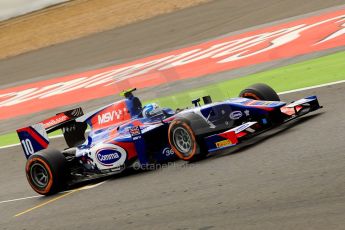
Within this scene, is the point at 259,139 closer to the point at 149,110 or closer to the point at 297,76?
the point at 149,110

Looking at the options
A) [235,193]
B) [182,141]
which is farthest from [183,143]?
[235,193]

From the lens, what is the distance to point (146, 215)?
25.7ft

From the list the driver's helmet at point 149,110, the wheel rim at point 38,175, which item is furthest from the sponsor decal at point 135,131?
the wheel rim at point 38,175

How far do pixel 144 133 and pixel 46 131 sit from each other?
82.4 inches

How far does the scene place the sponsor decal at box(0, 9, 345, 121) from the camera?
18.4 m

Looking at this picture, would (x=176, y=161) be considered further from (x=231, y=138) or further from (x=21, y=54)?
(x=21, y=54)

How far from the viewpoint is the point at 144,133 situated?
32.8 ft

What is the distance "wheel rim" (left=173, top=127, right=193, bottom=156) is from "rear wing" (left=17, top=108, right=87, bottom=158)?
2.48 metres

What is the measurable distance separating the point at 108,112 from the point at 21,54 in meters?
24.3

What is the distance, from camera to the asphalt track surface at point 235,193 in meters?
6.52

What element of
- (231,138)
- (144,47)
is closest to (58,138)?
(231,138)

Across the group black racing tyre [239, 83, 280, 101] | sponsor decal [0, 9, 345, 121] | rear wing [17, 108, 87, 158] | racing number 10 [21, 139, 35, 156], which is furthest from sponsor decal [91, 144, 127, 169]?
sponsor decal [0, 9, 345, 121]

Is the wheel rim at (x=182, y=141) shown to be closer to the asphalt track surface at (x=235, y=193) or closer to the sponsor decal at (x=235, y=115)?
the asphalt track surface at (x=235, y=193)

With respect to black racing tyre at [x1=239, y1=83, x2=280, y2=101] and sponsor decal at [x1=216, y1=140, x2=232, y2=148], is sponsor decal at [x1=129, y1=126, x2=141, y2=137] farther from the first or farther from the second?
black racing tyre at [x1=239, y1=83, x2=280, y2=101]
